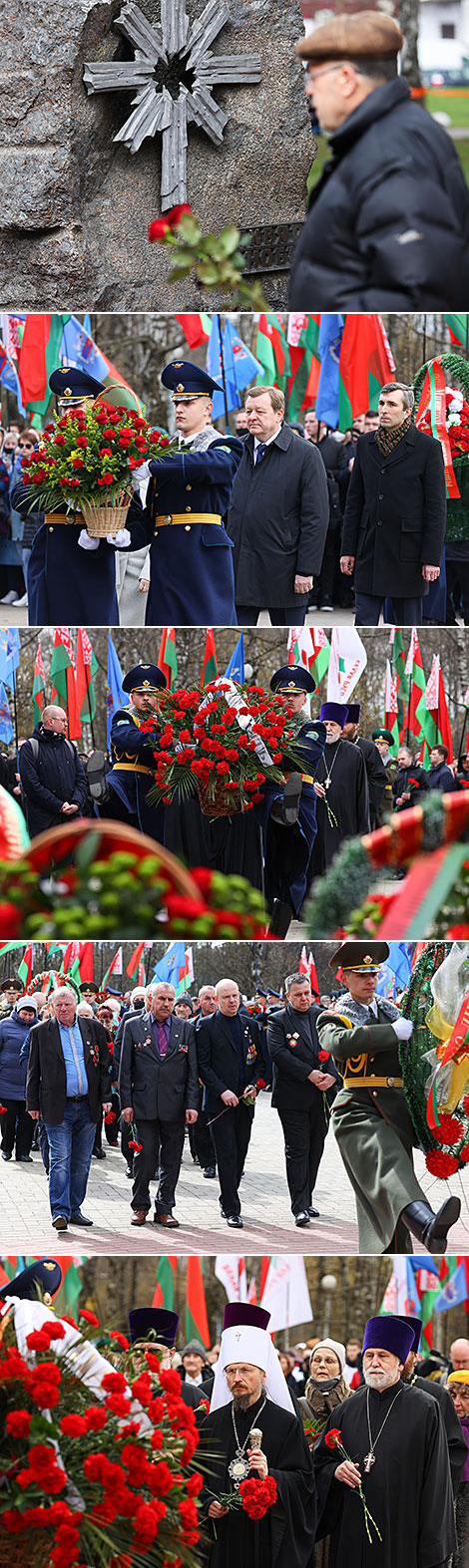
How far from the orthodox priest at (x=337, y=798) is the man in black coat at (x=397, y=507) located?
790 millimetres

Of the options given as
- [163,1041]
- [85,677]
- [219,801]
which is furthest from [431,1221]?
[85,677]

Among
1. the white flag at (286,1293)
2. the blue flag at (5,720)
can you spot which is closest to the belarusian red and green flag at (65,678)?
the blue flag at (5,720)

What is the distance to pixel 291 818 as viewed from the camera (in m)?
9.93

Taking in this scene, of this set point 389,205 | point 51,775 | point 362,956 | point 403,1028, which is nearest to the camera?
point 389,205

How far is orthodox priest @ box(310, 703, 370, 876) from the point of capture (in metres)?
10.6

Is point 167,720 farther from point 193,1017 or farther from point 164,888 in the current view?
point 164,888

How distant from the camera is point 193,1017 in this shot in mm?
10070

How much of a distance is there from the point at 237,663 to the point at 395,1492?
4681mm

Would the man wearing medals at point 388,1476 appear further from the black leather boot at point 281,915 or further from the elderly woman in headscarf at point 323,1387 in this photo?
the black leather boot at point 281,915

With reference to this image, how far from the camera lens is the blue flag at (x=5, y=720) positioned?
436 inches

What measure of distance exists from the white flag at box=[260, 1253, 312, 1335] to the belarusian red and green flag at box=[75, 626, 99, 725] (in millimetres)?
3116

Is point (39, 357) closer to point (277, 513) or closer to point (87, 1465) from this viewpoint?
point (277, 513)

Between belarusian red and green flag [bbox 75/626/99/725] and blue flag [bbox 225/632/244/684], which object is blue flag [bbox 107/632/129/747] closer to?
belarusian red and green flag [bbox 75/626/99/725]

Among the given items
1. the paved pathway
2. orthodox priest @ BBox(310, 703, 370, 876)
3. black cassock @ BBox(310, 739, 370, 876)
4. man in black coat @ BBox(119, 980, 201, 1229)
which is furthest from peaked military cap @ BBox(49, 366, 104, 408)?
the paved pathway
